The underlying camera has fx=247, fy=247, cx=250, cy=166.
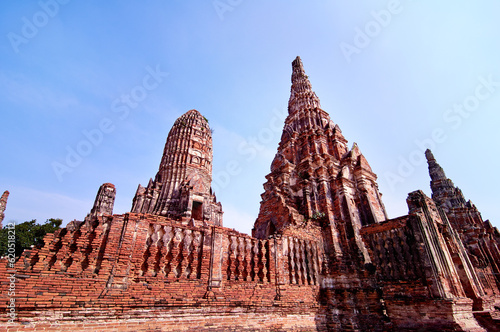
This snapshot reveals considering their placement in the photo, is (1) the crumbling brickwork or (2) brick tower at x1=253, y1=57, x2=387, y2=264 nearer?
(2) brick tower at x1=253, y1=57, x2=387, y2=264

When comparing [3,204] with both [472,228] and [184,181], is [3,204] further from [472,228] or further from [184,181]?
[472,228]

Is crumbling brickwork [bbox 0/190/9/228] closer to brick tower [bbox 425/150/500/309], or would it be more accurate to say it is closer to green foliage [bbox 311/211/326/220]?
green foliage [bbox 311/211/326/220]

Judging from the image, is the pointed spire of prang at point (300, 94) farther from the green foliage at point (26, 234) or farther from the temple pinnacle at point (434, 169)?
the green foliage at point (26, 234)

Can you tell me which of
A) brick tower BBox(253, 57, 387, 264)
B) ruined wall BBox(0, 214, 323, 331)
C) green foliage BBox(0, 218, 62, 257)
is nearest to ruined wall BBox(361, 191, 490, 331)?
brick tower BBox(253, 57, 387, 264)

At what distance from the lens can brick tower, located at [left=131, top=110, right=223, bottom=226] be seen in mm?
19125

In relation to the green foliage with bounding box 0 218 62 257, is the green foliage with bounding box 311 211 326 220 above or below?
below

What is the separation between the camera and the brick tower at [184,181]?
753 inches

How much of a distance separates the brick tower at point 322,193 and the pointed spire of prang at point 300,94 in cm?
339

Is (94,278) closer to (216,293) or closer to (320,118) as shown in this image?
(216,293)

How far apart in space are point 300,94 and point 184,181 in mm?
13187

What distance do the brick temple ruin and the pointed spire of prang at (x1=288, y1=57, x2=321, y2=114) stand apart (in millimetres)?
6306

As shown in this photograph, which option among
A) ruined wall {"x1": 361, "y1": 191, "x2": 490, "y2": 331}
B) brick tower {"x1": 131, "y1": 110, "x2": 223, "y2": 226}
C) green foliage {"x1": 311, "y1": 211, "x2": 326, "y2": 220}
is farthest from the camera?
brick tower {"x1": 131, "y1": 110, "x2": 223, "y2": 226}

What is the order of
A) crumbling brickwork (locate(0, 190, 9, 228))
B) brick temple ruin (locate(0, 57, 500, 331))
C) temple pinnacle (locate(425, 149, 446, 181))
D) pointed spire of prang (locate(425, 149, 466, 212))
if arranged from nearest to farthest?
brick temple ruin (locate(0, 57, 500, 331))
crumbling brickwork (locate(0, 190, 9, 228))
pointed spire of prang (locate(425, 149, 466, 212))
temple pinnacle (locate(425, 149, 446, 181))

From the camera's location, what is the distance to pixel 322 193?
1393 centimetres
